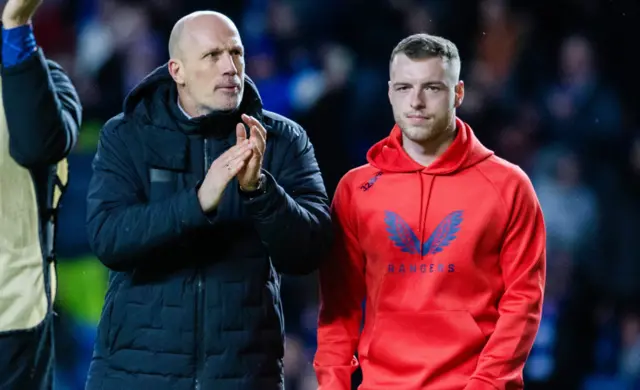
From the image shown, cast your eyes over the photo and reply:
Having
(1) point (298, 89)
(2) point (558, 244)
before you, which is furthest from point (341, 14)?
(2) point (558, 244)

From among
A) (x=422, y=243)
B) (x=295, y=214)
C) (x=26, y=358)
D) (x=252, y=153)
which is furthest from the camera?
(x=26, y=358)

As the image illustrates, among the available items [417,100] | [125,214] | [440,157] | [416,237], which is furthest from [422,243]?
[125,214]

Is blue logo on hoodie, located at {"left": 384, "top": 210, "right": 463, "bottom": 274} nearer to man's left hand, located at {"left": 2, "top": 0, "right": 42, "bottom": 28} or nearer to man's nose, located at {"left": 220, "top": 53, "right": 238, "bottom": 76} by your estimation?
man's nose, located at {"left": 220, "top": 53, "right": 238, "bottom": 76}

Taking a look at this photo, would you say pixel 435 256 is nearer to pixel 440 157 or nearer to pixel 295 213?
pixel 440 157

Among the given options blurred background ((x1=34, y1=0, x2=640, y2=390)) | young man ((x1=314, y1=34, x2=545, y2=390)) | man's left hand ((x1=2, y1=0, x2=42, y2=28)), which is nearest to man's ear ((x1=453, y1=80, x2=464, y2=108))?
young man ((x1=314, y1=34, x2=545, y2=390))

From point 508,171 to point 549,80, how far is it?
14.1ft

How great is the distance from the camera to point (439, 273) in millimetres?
4395

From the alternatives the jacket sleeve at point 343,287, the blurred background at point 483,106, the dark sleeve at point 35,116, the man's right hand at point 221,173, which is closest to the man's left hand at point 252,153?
the man's right hand at point 221,173

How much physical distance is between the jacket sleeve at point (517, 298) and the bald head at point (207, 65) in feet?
3.13

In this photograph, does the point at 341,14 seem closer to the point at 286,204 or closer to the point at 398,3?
the point at 398,3

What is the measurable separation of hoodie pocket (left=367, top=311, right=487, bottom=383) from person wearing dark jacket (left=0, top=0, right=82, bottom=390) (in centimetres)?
110

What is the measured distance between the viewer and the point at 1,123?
14.8ft

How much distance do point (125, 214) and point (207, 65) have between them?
1.80 feet

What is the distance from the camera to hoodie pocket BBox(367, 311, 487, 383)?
4.35m
